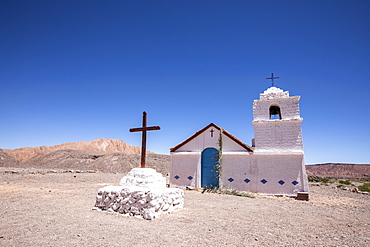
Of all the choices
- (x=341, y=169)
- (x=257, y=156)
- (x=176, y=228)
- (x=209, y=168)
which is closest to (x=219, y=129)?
(x=209, y=168)

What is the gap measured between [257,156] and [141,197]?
9.18 metres

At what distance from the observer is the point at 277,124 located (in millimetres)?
13703

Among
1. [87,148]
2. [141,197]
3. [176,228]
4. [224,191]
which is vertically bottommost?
[224,191]

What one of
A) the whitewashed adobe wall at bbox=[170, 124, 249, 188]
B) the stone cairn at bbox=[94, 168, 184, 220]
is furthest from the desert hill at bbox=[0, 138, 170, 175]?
the stone cairn at bbox=[94, 168, 184, 220]

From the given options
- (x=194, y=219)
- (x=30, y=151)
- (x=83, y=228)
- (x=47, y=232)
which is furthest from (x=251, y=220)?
(x=30, y=151)

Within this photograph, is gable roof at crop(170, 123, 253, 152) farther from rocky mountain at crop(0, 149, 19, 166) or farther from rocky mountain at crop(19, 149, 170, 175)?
rocky mountain at crop(0, 149, 19, 166)

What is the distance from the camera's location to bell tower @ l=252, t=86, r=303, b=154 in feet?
43.4

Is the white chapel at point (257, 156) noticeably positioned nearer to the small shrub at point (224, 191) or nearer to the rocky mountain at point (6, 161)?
the small shrub at point (224, 191)

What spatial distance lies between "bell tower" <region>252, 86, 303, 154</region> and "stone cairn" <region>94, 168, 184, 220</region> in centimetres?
813

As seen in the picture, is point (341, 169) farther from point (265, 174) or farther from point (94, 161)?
point (265, 174)

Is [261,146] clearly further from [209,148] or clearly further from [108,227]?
[108,227]

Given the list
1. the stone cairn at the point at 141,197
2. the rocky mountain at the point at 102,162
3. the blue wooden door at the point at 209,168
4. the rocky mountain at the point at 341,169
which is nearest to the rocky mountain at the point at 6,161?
the rocky mountain at the point at 102,162

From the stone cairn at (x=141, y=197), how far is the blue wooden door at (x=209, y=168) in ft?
21.9

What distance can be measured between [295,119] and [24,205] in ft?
46.6
